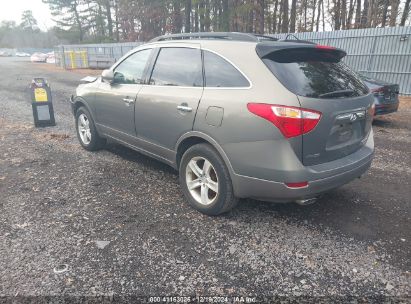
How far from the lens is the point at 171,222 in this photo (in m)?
3.46

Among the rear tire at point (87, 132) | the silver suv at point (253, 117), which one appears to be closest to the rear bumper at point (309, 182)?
the silver suv at point (253, 117)

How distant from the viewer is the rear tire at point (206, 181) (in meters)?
3.27

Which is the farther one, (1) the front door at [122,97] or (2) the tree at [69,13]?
(2) the tree at [69,13]

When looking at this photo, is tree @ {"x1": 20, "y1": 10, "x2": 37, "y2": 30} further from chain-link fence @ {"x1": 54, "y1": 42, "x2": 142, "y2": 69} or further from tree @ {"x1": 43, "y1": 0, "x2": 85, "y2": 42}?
chain-link fence @ {"x1": 54, "y1": 42, "x2": 142, "y2": 69}

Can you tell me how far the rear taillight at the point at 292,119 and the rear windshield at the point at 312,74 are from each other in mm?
189

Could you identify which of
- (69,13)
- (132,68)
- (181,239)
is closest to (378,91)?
(132,68)

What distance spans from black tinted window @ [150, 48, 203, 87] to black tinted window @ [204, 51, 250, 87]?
0.36 ft

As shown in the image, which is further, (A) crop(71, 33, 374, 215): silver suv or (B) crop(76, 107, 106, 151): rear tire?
(B) crop(76, 107, 106, 151): rear tire

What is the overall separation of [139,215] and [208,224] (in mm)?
787

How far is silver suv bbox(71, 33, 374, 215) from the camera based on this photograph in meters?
2.85

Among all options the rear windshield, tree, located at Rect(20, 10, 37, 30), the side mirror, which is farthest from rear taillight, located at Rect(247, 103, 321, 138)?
tree, located at Rect(20, 10, 37, 30)

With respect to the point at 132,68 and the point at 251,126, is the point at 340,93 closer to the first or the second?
the point at 251,126

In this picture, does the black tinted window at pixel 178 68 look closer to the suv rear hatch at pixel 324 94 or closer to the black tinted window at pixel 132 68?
the black tinted window at pixel 132 68

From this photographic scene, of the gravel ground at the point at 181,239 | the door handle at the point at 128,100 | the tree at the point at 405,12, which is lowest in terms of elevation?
the gravel ground at the point at 181,239
